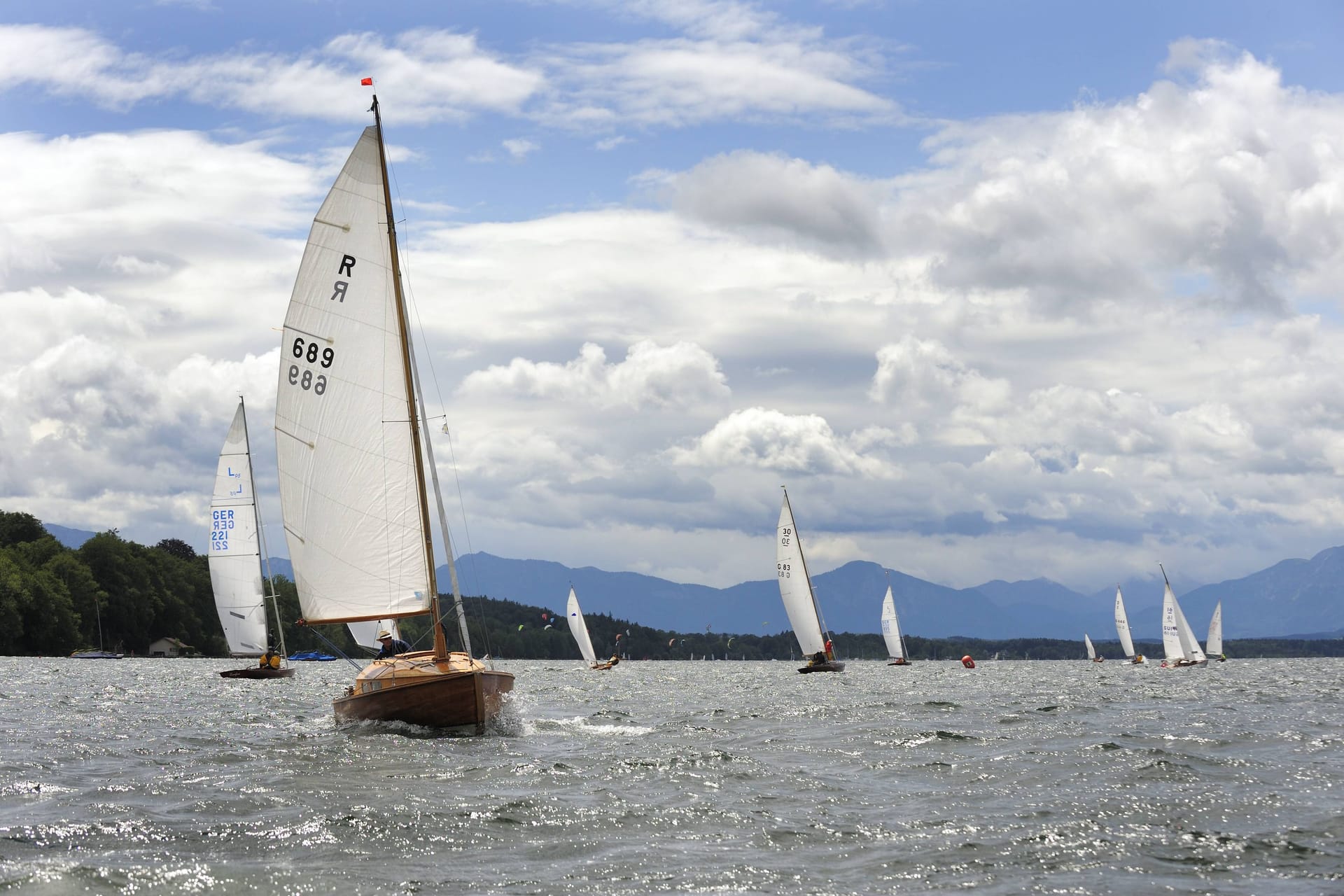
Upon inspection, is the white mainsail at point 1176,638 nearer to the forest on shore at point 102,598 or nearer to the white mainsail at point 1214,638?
the white mainsail at point 1214,638

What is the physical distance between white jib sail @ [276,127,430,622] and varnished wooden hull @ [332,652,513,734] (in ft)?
4.76

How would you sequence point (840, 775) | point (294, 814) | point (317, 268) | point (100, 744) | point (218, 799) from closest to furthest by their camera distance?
1. point (294, 814)
2. point (218, 799)
3. point (840, 775)
4. point (100, 744)
5. point (317, 268)

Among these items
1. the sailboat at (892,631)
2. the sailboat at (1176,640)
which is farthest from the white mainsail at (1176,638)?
the sailboat at (892,631)

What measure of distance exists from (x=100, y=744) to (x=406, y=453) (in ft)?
27.8

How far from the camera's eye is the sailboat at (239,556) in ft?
207

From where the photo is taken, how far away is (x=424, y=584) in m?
27.6

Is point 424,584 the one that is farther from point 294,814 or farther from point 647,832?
point 647,832

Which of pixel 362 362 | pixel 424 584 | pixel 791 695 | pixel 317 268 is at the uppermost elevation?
pixel 317 268

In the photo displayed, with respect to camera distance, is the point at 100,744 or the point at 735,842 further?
the point at 100,744

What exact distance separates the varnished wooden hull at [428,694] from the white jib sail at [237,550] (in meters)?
39.1

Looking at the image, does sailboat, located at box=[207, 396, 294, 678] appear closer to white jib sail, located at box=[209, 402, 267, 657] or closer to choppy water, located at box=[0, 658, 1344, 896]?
white jib sail, located at box=[209, 402, 267, 657]

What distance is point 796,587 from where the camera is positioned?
78750 millimetres

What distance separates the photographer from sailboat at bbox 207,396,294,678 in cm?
6303

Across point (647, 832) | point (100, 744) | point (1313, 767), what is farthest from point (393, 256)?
point (1313, 767)
